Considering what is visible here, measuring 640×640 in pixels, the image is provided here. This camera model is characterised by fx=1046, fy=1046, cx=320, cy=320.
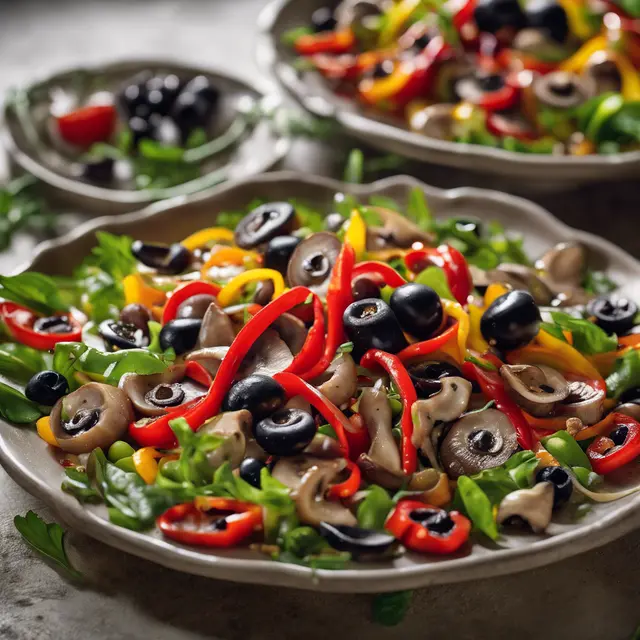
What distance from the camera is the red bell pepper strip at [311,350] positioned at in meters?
2.85

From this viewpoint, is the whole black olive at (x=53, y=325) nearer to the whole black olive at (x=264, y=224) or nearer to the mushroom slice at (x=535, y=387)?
the whole black olive at (x=264, y=224)

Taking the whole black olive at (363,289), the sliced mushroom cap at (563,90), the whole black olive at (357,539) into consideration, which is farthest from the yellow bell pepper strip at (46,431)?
the sliced mushroom cap at (563,90)

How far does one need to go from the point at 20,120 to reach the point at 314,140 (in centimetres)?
134

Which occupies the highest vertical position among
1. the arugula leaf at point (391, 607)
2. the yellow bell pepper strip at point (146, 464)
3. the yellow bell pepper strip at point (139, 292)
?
the yellow bell pepper strip at point (139, 292)

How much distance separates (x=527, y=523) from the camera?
2.51 metres

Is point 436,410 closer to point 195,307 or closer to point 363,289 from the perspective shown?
point 363,289

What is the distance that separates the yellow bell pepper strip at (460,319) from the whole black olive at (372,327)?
0.54 ft

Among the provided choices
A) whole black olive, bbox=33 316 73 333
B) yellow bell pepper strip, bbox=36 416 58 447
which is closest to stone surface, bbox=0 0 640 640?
yellow bell pepper strip, bbox=36 416 58 447

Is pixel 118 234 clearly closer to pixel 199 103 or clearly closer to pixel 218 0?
pixel 199 103

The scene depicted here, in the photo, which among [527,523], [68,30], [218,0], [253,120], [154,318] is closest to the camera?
[527,523]

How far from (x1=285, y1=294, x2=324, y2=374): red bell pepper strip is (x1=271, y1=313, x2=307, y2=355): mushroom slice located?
0.14 feet

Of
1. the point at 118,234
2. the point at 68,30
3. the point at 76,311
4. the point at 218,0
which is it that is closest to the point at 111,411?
the point at 76,311

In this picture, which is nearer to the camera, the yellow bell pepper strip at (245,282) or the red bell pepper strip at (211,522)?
the red bell pepper strip at (211,522)

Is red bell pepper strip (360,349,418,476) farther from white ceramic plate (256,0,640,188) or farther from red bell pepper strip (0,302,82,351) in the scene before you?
white ceramic plate (256,0,640,188)
